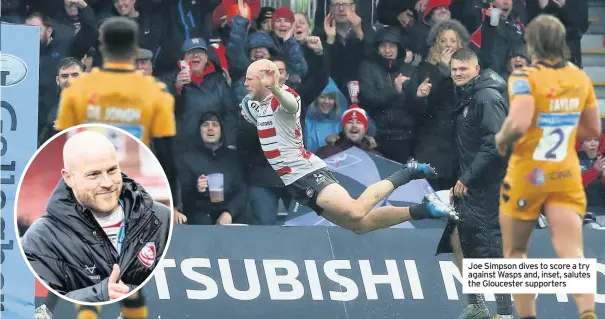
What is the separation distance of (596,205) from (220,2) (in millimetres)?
4052

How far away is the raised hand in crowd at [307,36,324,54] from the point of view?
42.0 ft

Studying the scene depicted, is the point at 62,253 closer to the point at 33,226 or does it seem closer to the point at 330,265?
the point at 33,226

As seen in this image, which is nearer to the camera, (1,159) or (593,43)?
(1,159)

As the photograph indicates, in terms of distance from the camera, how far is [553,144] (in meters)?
9.77

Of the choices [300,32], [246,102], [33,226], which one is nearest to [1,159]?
[33,226]

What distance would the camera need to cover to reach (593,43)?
14.7 metres

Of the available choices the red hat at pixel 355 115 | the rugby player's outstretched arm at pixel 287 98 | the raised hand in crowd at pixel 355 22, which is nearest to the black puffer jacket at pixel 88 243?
the rugby player's outstretched arm at pixel 287 98

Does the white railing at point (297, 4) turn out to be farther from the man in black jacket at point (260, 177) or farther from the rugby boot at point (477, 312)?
the rugby boot at point (477, 312)

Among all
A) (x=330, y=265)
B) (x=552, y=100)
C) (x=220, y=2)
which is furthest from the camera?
(x=220, y=2)

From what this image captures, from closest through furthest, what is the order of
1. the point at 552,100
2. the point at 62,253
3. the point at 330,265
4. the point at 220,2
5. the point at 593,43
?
the point at 62,253 → the point at 552,100 → the point at 330,265 → the point at 220,2 → the point at 593,43

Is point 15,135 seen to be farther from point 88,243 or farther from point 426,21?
point 426,21

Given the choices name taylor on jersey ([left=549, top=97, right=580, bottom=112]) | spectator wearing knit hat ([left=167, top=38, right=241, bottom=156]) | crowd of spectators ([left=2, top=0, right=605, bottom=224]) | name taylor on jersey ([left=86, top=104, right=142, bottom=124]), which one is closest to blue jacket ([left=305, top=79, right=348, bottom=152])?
crowd of spectators ([left=2, top=0, right=605, bottom=224])

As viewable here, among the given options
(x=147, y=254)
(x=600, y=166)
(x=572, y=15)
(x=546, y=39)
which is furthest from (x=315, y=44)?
(x=147, y=254)

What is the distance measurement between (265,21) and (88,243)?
17.3ft
